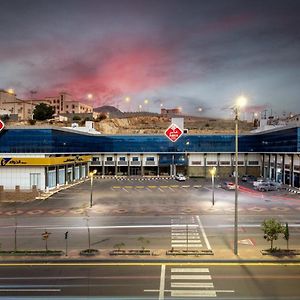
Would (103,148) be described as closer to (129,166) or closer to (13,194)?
(129,166)

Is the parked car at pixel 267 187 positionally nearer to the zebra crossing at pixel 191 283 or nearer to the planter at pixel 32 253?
the zebra crossing at pixel 191 283

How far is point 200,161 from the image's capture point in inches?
4429

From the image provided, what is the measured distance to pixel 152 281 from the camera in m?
22.7

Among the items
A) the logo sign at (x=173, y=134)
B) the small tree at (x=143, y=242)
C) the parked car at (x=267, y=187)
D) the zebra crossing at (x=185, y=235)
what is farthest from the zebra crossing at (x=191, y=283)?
the logo sign at (x=173, y=134)

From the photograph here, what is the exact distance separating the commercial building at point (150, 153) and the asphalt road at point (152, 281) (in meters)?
50.2

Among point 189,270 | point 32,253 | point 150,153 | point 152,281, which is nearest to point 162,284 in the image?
point 152,281

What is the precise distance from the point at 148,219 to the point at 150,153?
70.2m

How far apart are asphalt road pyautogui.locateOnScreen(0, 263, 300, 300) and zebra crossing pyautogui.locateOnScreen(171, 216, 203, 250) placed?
5.37 m

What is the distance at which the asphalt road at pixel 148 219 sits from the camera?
32831mm

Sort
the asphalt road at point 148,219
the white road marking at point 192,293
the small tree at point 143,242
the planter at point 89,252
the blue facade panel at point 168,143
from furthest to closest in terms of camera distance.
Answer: the blue facade panel at point 168,143 → the asphalt road at point 148,219 → the small tree at point 143,242 → the planter at point 89,252 → the white road marking at point 192,293

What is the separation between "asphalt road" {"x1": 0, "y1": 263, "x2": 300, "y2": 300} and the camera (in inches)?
810

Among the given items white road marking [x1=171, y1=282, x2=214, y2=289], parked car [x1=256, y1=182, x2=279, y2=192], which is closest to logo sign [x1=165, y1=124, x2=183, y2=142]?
parked car [x1=256, y1=182, x2=279, y2=192]

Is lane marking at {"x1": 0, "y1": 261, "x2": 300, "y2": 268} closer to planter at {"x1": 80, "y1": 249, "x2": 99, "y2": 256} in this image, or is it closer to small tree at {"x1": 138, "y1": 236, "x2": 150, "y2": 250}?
planter at {"x1": 80, "y1": 249, "x2": 99, "y2": 256}

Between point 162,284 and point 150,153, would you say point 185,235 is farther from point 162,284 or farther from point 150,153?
point 150,153
